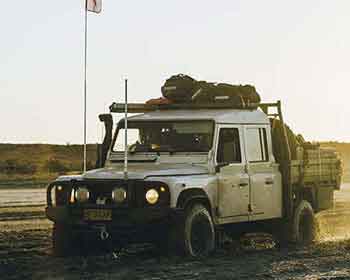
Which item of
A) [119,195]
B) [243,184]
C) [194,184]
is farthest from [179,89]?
[119,195]

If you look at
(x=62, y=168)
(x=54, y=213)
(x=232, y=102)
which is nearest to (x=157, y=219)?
(x=54, y=213)

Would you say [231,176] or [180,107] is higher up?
[180,107]

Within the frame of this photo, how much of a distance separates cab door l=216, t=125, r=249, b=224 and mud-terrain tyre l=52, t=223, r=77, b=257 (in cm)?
209

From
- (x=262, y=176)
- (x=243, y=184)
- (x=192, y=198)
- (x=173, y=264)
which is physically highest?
(x=262, y=176)

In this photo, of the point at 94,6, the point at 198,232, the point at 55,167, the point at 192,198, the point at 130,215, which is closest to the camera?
the point at 130,215

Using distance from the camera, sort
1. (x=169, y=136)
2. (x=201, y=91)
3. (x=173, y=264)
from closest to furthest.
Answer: (x=173, y=264)
(x=169, y=136)
(x=201, y=91)

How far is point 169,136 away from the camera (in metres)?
14.2

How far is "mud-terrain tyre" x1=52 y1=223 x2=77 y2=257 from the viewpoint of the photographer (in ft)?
43.2

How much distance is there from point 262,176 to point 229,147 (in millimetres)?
896

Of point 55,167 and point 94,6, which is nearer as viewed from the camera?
point 94,6

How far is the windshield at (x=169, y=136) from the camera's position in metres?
14.0

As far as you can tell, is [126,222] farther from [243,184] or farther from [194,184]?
[243,184]

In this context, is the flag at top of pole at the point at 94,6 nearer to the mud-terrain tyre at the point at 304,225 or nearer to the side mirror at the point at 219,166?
the side mirror at the point at 219,166

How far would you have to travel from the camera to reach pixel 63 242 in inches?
521
